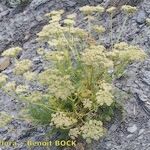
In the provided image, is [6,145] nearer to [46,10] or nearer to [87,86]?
[87,86]

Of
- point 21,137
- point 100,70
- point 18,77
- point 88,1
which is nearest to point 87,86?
point 100,70

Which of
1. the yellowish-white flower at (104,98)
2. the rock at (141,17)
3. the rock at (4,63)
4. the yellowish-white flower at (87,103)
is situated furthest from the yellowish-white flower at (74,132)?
the rock at (4,63)

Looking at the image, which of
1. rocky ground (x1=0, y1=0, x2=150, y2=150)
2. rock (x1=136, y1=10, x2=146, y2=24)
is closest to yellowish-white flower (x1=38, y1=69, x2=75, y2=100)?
rocky ground (x1=0, y1=0, x2=150, y2=150)

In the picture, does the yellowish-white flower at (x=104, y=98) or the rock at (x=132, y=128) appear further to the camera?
the rock at (x=132, y=128)

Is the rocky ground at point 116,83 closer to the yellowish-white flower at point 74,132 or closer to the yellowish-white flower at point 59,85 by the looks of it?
the yellowish-white flower at point 74,132

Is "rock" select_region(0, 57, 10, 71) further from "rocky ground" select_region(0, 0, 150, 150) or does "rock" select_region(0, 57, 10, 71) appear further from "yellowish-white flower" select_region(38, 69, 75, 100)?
"yellowish-white flower" select_region(38, 69, 75, 100)

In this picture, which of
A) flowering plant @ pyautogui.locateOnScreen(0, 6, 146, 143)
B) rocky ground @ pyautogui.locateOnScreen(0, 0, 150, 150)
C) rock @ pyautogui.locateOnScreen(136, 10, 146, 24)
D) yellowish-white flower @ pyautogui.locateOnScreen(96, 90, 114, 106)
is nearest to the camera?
yellowish-white flower @ pyautogui.locateOnScreen(96, 90, 114, 106)

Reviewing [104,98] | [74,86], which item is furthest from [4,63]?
[104,98]

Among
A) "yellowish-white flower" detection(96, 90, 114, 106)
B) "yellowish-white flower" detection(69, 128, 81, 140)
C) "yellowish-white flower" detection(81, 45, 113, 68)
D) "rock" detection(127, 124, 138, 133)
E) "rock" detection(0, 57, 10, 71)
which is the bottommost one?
"rock" detection(0, 57, 10, 71)
